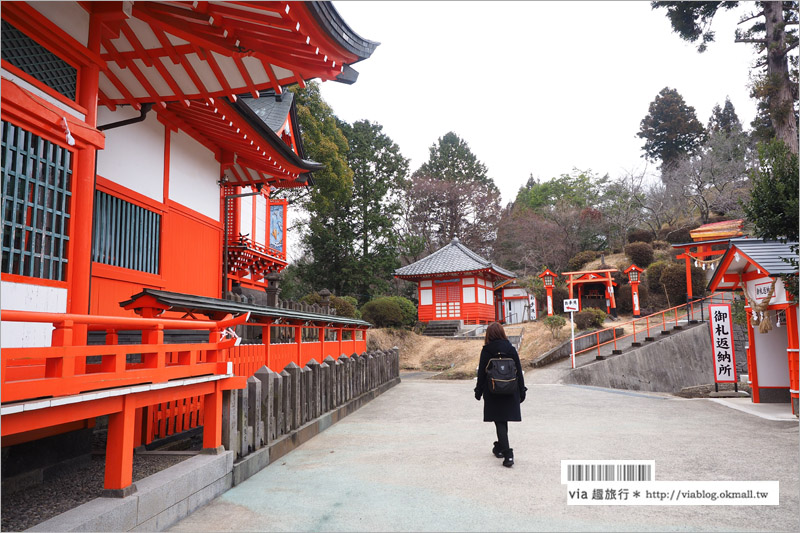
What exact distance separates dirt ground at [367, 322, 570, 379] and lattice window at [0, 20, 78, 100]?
16026 millimetres

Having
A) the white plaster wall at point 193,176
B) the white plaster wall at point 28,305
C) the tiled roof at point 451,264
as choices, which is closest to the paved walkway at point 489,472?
the white plaster wall at point 28,305

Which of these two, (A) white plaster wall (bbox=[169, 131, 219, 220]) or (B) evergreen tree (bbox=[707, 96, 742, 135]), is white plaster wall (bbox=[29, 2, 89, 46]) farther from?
(B) evergreen tree (bbox=[707, 96, 742, 135])

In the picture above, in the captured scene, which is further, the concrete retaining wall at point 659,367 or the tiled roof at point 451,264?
the tiled roof at point 451,264

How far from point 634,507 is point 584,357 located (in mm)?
15871

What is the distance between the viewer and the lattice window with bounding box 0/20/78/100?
4.32 meters

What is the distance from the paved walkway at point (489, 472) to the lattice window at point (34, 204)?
2651 mm

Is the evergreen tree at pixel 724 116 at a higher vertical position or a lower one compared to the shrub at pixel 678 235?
higher

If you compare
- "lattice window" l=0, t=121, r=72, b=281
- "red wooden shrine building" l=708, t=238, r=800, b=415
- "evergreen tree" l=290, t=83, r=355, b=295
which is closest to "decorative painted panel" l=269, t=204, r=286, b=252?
"evergreen tree" l=290, t=83, r=355, b=295

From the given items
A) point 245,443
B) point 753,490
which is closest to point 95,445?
point 245,443

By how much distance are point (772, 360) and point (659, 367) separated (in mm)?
8579

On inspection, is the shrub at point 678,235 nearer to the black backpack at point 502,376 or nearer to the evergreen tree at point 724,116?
the evergreen tree at point 724,116

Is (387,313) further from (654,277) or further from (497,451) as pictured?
(497,451)

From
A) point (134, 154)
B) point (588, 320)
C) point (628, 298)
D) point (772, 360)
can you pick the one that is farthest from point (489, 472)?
point (628, 298)

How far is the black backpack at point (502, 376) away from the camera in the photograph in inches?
224
